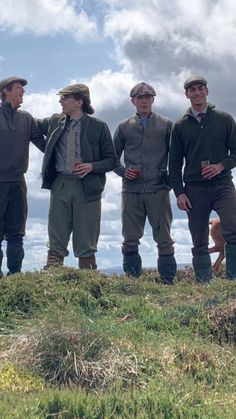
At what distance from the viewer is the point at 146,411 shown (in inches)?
190

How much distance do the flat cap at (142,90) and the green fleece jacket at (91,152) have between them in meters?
0.63

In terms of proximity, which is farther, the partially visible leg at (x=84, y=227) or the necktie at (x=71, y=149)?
the necktie at (x=71, y=149)

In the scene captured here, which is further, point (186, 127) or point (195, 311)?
point (186, 127)

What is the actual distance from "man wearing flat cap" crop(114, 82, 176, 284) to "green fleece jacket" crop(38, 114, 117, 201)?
1.52 ft

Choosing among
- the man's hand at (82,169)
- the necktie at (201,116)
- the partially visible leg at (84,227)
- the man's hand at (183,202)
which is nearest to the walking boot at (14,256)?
the partially visible leg at (84,227)

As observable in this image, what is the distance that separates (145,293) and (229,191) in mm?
1876

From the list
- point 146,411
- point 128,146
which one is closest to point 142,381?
point 146,411

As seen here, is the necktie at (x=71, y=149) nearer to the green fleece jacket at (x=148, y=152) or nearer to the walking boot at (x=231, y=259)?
the green fleece jacket at (x=148, y=152)

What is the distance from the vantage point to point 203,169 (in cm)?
984

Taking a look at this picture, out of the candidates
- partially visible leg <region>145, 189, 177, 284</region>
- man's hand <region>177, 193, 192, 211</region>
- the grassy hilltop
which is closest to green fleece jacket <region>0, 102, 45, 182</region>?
partially visible leg <region>145, 189, 177, 284</region>

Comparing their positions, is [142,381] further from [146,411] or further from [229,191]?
[229,191]

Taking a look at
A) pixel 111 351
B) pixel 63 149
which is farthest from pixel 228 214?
pixel 111 351

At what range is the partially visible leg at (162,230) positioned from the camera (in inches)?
406

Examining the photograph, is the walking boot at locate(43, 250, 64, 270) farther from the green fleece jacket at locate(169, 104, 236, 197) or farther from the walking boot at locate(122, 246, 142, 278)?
the green fleece jacket at locate(169, 104, 236, 197)
